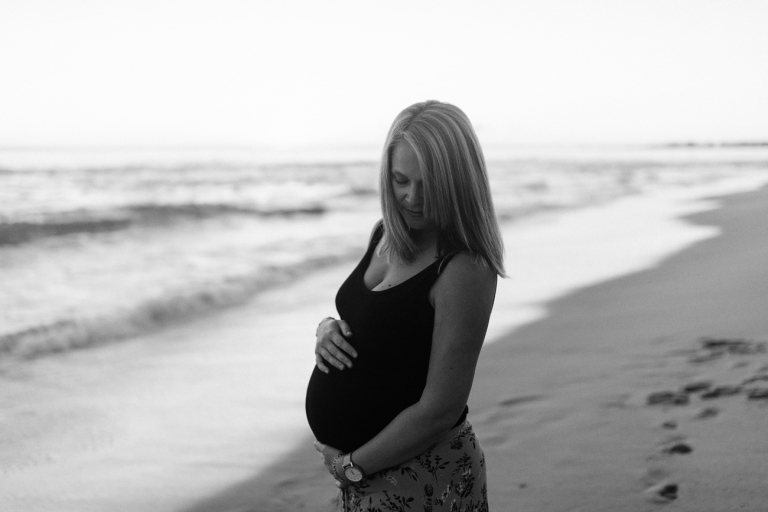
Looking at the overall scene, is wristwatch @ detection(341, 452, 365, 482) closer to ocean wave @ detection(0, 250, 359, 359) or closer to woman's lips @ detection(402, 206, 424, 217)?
woman's lips @ detection(402, 206, 424, 217)

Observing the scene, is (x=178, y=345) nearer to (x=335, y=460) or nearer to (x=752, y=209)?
(x=335, y=460)

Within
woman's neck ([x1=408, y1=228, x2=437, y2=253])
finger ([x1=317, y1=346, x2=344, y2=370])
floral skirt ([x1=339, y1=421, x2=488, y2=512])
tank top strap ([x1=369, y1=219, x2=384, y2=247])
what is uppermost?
woman's neck ([x1=408, y1=228, x2=437, y2=253])

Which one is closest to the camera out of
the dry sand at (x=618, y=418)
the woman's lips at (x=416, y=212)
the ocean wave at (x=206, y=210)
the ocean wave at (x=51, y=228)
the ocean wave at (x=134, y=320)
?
the woman's lips at (x=416, y=212)

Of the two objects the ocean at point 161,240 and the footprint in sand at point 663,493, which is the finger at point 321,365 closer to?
the footprint in sand at point 663,493

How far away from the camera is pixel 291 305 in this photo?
24.7 ft

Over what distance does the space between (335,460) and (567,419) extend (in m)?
2.20

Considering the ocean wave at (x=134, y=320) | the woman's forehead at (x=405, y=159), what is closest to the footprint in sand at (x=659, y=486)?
the woman's forehead at (x=405, y=159)

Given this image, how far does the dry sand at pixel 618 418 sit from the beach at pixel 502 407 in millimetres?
11

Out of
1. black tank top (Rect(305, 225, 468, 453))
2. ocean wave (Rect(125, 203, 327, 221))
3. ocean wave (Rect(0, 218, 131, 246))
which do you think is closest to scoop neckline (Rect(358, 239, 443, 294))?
black tank top (Rect(305, 225, 468, 453))

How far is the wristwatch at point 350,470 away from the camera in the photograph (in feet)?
5.84

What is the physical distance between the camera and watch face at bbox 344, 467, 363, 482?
178 centimetres

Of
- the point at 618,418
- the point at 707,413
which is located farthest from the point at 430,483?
the point at 707,413

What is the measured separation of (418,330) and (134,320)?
6.00 m

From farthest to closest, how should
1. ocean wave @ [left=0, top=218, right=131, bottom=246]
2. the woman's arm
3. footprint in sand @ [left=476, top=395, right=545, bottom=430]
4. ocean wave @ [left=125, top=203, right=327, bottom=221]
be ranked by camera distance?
1. ocean wave @ [left=125, top=203, right=327, bottom=221]
2. ocean wave @ [left=0, top=218, right=131, bottom=246]
3. footprint in sand @ [left=476, top=395, right=545, bottom=430]
4. the woman's arm
